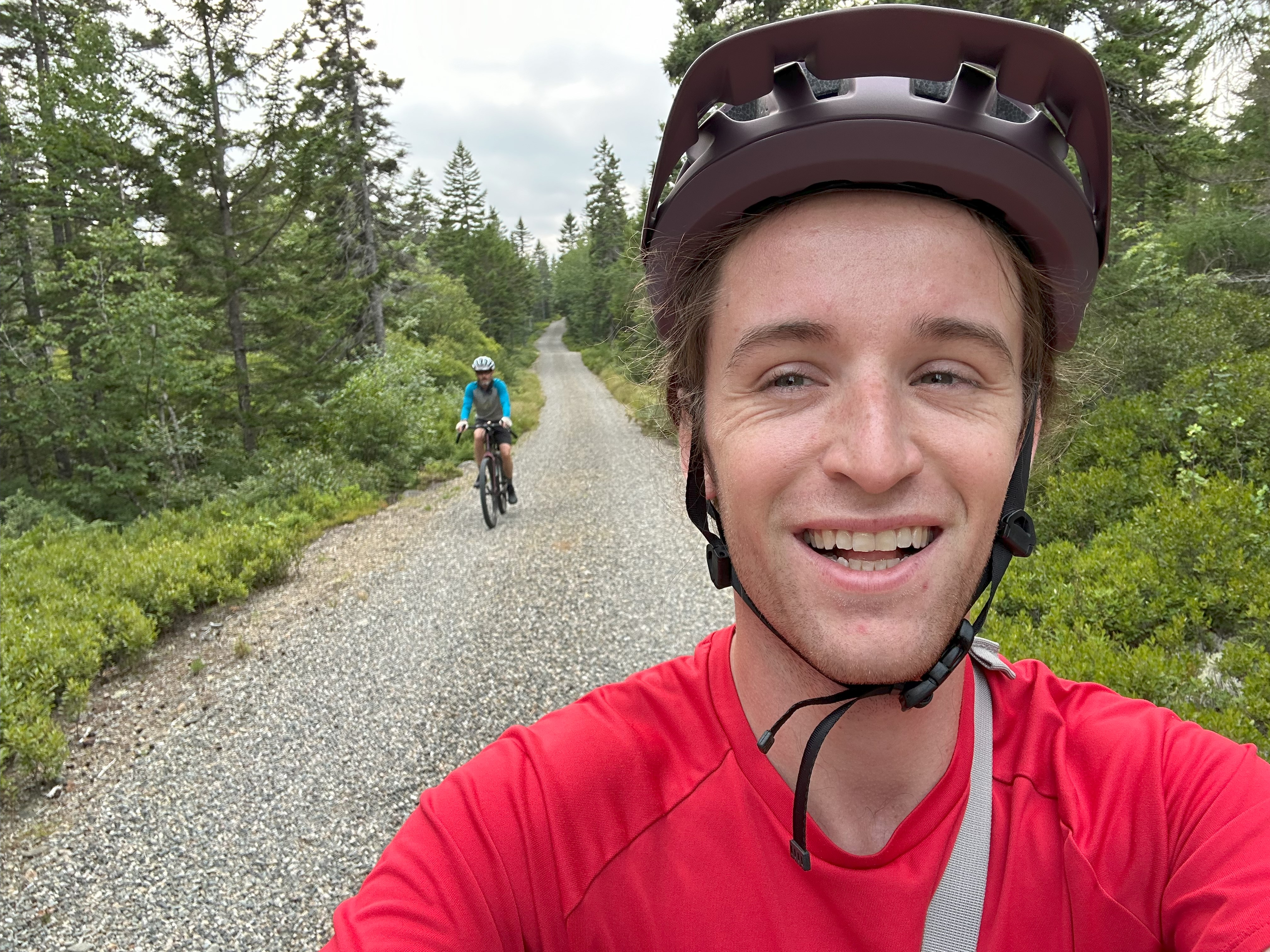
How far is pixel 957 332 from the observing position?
1294 millimetres

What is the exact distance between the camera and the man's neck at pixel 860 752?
134 cm

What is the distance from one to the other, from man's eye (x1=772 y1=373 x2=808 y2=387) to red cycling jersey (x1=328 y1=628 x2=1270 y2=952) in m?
0.71

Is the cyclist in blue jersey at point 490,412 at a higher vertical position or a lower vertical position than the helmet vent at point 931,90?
lower

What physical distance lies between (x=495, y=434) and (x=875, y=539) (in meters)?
9.57

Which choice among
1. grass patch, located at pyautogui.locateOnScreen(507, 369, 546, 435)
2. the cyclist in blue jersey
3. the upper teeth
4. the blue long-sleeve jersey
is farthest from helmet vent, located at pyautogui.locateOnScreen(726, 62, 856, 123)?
grass patch, located at pyautogui.locateOnScreen(507, 369, 546, 435)

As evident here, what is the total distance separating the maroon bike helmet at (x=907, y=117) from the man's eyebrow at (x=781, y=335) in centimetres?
29

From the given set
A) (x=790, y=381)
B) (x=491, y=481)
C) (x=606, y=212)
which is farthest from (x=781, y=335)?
(x=606, y=212)

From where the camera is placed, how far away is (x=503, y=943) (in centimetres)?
122

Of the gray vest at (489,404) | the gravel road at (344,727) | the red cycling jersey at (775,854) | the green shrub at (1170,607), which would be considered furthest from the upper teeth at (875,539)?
the gray vest at (489,404)

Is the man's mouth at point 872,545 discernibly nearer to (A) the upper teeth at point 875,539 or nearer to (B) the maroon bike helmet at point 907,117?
(A) the upper teeth at point 875,539

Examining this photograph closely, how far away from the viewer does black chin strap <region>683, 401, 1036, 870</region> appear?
3.86 ft

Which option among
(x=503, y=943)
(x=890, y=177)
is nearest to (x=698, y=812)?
(x=503, y=943)

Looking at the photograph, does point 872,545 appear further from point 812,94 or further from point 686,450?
point 812,94

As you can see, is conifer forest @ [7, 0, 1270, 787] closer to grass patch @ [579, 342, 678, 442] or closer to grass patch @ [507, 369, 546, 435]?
grass patch @ [579, 342, 678, 442]
